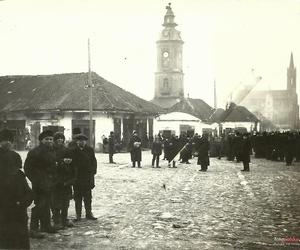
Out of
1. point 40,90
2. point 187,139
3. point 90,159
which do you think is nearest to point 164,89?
point 40,90

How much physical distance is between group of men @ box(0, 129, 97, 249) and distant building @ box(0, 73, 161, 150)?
2296 centimetres

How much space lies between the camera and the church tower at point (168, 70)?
61.7 m

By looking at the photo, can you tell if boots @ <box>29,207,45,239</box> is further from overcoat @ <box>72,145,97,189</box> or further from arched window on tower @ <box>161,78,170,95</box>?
arched window on tower @ <box>161,78,170,95</box>

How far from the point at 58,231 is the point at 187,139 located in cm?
1610

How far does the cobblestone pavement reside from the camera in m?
6.85

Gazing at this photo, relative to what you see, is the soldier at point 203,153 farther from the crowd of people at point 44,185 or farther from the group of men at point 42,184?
the group of men at point 42,184

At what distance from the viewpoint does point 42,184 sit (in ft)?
23.6

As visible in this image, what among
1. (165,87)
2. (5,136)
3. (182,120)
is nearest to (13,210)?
(5,136)

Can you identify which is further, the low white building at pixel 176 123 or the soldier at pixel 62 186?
the low white building at pixel 176 123

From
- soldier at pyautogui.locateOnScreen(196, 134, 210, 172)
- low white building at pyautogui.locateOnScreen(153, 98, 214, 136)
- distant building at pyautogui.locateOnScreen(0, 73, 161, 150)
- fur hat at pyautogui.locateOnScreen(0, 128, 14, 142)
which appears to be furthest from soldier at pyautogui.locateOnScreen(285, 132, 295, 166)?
low white building at pyautogui.locateOnScreen(153, 98, 214, 136)

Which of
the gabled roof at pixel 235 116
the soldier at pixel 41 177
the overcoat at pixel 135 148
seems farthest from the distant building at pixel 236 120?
the soldier at pixel 41 177

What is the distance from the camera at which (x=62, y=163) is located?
7820 mm

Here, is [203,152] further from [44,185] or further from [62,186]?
[44,185]

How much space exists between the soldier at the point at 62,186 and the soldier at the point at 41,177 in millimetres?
264
